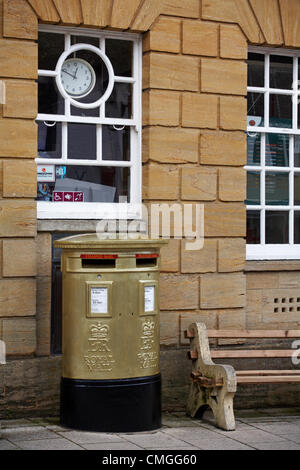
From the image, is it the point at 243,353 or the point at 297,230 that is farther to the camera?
the point at 297,230

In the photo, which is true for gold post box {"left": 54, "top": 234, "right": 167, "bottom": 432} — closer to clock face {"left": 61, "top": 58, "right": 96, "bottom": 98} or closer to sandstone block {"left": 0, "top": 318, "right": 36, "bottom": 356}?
sandstone block {"left": 0, "top": 318, "right": 36, "bottom": 356}

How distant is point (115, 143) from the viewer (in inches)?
346

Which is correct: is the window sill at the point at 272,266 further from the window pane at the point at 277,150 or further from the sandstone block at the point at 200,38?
the sandstone block at the point at 200,38

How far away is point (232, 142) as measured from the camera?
29.6ft

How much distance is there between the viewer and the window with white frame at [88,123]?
334 inches

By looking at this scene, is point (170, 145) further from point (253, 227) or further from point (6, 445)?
point (6, 445)

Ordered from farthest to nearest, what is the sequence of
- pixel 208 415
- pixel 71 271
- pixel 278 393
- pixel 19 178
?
1. pixel 278 393
2. pixel 208 415
3. pixel 19 178
4. pixel 71 271

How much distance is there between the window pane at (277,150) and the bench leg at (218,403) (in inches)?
105

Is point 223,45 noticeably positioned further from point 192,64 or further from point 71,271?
point 71,271

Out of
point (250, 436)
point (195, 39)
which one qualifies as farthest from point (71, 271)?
point (195, 39)

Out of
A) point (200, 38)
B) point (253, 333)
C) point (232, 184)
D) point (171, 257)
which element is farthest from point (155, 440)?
point (200, 38)

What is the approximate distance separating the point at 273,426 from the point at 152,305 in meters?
1.64

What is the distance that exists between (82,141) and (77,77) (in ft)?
1.97

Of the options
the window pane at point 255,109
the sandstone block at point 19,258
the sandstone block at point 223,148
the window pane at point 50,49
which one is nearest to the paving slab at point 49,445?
the sandstone block at point 19,258
